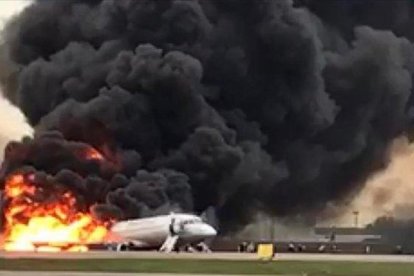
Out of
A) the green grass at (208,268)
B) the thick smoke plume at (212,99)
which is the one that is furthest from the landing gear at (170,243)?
the green grass at (208,268)

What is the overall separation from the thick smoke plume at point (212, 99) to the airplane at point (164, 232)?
356 cm

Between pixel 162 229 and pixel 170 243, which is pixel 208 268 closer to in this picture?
pixel 170 243

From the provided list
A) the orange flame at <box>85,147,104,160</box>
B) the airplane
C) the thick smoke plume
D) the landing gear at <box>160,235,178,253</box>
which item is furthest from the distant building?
the orange flame at <box>85,147,104,160</box>

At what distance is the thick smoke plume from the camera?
90375 mm

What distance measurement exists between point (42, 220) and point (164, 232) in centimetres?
1328

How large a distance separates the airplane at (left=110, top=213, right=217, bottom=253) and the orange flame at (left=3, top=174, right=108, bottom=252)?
3161mm

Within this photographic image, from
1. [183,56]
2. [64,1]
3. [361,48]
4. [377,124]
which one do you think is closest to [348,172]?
[377,124]

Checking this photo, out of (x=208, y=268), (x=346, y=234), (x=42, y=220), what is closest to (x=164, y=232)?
(x=42, y=220)

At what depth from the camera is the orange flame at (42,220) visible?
283 ft

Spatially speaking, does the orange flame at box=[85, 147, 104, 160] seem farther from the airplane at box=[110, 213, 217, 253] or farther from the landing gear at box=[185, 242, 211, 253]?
the landing gear at box=[185, 242, 211, 253]

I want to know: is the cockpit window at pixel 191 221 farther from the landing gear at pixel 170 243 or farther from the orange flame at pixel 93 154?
the orange flame at pixel 93 154

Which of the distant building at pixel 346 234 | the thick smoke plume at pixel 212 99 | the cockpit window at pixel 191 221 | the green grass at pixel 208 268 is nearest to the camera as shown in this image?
the green grass at pixel 208 268

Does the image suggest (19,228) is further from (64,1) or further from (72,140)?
(64,1)

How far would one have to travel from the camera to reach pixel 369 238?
106938 mm
